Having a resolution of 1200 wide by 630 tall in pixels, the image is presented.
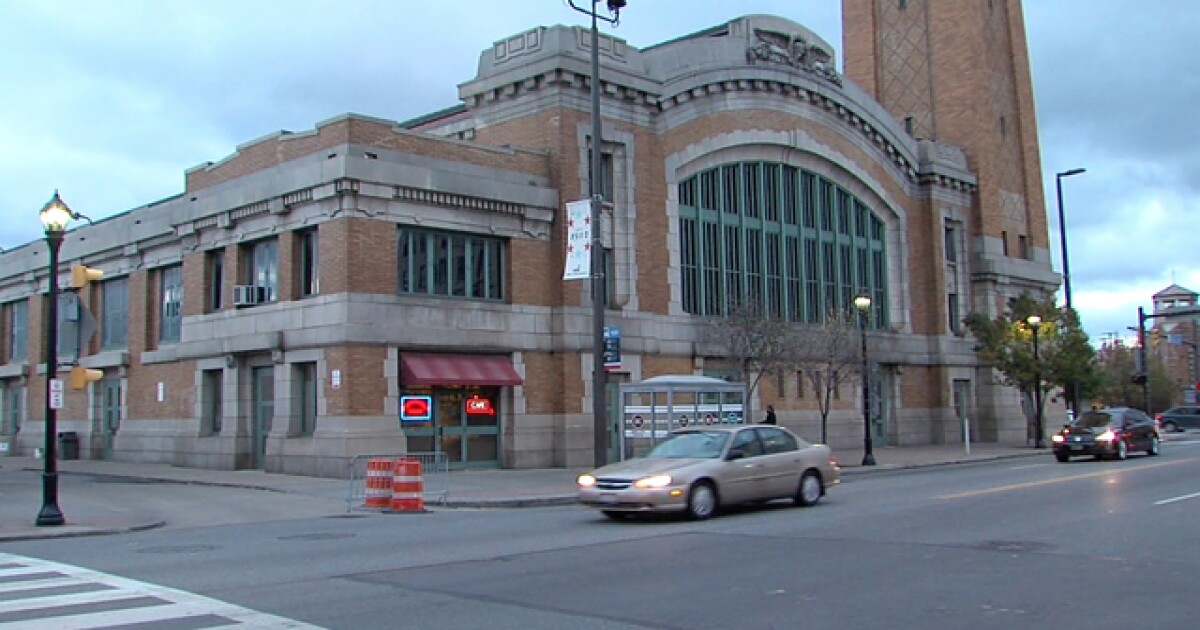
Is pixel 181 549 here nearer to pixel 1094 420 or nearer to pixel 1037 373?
pixel 1094 420

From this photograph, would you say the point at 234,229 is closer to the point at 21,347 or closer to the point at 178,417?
the point at 178,417

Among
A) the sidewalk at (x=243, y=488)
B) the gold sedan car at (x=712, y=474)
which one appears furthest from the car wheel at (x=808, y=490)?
the sidewalk at (x=243, y=488)

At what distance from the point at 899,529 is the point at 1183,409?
60.8 meters

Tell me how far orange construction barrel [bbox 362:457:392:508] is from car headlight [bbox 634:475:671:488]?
587cm

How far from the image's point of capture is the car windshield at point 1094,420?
30.8 metres

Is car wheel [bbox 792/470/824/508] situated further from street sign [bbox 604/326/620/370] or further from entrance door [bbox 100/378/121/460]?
entrance door [bbox 100/378/121/460]

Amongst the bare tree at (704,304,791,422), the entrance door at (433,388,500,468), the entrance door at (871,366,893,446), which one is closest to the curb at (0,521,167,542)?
the entrance door at (433,388,500,468)

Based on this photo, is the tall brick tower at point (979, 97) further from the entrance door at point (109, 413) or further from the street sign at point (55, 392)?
the street sign at point (55, 392)

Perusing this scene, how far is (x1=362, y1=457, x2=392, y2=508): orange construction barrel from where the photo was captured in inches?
775

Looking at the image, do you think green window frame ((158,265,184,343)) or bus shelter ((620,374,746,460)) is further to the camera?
green window frame ((158,265,184,343))

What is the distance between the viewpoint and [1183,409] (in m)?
66.4

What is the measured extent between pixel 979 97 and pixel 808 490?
34.3m

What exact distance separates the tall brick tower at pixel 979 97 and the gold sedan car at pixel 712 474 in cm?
3159

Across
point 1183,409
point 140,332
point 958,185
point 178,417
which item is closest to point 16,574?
point 178,417
